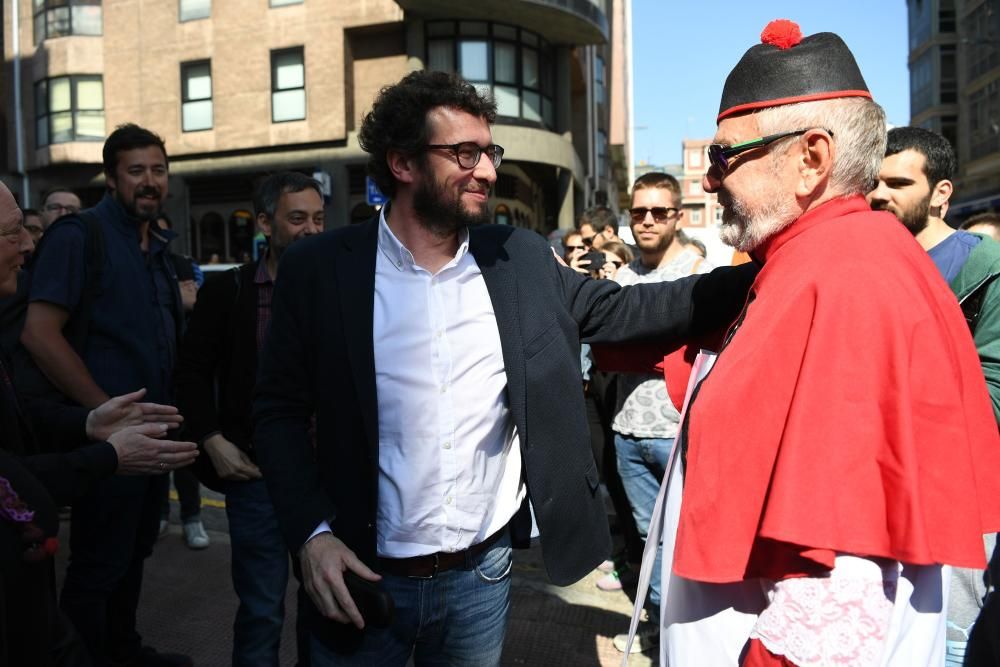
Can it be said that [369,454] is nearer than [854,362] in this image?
No

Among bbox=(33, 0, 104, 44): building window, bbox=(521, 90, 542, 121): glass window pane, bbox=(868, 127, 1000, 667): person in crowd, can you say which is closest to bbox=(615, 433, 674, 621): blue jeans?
bbox=(868, 127, 1000, 667): person in crowd

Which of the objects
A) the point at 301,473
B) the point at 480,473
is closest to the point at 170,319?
the point at 301,473

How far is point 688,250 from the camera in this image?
3885 millimetres

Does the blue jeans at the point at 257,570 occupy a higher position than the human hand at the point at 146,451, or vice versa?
the human hand at the point at 146,451

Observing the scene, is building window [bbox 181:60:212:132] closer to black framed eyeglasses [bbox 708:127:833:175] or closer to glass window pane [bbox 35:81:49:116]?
glass window pane [bbox 35:81:49:116]

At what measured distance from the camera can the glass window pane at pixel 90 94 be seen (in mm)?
20156

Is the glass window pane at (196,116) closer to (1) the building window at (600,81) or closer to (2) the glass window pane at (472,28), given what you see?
(2) the glass window pane at (472,28)

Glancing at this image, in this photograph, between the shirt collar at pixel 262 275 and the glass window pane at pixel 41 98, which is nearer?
the shirt collar at pixel 262 275

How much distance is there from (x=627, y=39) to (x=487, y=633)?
49431 mm

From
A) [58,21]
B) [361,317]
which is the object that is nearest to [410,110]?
[361,317]

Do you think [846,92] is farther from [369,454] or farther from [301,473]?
[301,473]

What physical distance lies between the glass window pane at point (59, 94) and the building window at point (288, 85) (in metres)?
6.56

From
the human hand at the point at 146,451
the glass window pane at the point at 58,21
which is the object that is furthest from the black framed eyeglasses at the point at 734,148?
the glass window pane at the point at 58,21

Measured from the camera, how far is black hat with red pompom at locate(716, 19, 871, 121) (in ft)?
4.91
